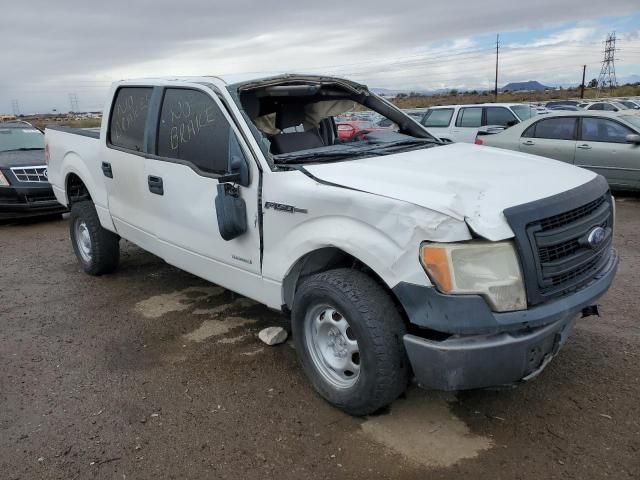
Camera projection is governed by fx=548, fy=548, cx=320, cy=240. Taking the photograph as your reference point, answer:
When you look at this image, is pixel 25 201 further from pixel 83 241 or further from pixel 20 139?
pixel 83 241

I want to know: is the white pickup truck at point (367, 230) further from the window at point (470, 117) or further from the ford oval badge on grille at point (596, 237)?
the window at point (470, 117)

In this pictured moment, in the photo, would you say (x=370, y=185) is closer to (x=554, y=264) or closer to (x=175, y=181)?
(x=554, y=264)

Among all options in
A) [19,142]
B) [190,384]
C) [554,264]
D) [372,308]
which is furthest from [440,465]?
[19,142]

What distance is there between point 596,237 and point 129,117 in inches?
153

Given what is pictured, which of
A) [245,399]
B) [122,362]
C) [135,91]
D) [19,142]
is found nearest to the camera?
[245,399]

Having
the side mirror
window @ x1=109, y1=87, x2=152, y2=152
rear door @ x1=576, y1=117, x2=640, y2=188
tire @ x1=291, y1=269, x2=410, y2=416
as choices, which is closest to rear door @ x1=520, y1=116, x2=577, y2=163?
rear door @ x1=576, y1=117, x2=640, y2=188

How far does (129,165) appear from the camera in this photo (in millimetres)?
4703

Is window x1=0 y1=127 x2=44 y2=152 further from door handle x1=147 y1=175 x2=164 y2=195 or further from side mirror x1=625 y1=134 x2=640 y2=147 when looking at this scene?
side mirror x1=625 y1=134 x2=640 y2=147

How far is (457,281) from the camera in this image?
2566mm

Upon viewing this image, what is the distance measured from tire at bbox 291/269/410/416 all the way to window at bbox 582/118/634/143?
311 inches

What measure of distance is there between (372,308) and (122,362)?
2.14 metres

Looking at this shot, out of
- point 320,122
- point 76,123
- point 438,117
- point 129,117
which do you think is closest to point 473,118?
point 438,117

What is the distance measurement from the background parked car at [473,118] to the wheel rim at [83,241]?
929cm

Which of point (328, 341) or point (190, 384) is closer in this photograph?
point (328, 341)
